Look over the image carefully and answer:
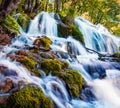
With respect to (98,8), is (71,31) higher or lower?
lower

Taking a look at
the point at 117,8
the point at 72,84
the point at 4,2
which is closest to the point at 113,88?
the point at 72,84

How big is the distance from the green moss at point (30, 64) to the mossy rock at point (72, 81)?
20.4 inches

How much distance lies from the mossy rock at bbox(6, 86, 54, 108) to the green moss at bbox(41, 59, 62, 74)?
1.71 m

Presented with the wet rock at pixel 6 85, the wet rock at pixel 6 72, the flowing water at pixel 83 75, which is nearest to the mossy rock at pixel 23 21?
the flowing water at pixel 83 75

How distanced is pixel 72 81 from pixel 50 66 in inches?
33.6

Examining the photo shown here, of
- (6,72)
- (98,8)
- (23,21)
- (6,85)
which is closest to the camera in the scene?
(6,85)

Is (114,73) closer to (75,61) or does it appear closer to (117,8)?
(75,61)

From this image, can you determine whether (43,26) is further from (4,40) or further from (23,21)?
(4,40)

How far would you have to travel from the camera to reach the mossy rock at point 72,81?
7531 millimetres

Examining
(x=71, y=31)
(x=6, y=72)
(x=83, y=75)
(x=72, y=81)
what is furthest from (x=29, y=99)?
(x=71, y=31)

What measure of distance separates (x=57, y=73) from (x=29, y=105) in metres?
2.14

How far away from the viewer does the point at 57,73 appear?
7.95m

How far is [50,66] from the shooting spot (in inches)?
324

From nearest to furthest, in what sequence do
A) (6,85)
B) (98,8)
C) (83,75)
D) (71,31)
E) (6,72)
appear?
(6,85)
(6,72)
(83,75)
(71,31)
(98,8)
